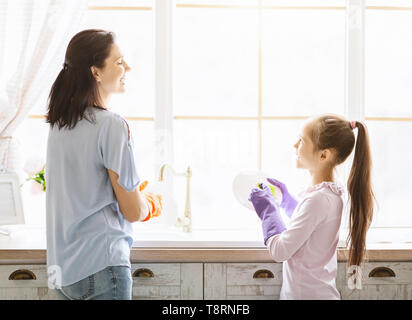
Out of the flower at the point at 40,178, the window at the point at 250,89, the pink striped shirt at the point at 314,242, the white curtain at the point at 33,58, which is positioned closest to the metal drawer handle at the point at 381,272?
the pink striped shirt at the point at 314,242

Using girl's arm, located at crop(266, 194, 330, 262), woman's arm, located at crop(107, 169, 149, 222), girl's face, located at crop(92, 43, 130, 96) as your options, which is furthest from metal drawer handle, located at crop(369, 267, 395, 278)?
girl's face, located at crop(92, 43, 130, 96)

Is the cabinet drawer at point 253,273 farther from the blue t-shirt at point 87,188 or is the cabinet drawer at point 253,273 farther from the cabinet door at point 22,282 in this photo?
the cabinet door at point 22,282

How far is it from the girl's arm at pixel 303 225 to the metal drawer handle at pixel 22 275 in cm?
93

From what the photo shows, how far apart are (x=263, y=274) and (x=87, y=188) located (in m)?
0.76

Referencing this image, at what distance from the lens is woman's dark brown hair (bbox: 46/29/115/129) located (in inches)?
51.9

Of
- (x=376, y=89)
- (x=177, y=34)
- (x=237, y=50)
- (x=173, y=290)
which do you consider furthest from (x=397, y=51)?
(x=173, y=290)

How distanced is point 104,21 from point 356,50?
1271mm

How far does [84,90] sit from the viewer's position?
53.1 inches

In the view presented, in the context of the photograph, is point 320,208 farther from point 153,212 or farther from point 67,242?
point 67,242

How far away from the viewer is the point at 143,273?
1.67 metres

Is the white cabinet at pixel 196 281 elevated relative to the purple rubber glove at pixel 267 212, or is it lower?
lower

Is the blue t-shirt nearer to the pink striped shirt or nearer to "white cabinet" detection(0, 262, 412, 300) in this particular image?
"white cabinet" detection(0, 262, 412, 300)

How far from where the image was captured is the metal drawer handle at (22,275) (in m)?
1.66

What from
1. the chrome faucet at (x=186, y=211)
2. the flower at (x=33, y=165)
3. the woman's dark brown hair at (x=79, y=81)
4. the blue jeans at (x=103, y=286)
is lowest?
the blue jeans at (x=103, y=286)
